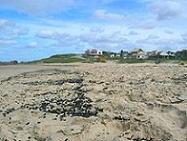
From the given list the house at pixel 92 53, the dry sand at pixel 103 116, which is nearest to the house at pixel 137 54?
the house at pixel 92 53

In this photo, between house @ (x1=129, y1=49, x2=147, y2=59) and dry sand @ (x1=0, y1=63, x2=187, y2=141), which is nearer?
dry sand @ (x1=0, y1=63, x2=187, y2=141)

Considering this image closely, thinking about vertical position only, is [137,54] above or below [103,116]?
below

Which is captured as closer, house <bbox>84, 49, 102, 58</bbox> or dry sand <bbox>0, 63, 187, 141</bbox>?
dry sand <bbox>0, 63, 187, 141</bbox>

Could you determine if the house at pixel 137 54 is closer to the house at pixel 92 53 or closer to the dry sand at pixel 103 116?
the house at pixel 92 53

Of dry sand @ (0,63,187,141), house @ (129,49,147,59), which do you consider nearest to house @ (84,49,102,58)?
house @ (129,49,147,59)

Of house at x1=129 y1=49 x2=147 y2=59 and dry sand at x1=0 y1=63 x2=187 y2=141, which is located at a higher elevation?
dry sand at x1=0 y1=63 x2=187 y2=141

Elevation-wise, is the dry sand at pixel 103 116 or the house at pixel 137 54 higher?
the dry sand at pixel 103 116

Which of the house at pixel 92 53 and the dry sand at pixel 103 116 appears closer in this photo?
the dry sand at pixel 103 116

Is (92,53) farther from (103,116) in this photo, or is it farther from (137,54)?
(103,116)

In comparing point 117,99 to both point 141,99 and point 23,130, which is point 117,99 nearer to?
point 141,99

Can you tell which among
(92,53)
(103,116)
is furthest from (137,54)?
(103,116)

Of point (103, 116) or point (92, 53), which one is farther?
point (92, 53)

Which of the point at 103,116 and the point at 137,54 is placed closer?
the point at 103,116

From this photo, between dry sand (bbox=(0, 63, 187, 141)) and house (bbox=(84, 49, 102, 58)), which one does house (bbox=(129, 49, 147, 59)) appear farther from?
dry sand (bbox=(0, 63, 187, 141))
